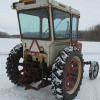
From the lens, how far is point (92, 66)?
4695 millimetres

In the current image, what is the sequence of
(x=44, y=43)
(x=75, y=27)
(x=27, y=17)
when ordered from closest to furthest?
(x=44, y=43) < (x=27, y=17) < (x=75, y=27)

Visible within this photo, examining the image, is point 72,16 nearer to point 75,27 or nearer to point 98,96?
point 75,27

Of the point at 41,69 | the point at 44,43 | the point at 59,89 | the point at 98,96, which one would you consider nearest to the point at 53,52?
the point at 44,43

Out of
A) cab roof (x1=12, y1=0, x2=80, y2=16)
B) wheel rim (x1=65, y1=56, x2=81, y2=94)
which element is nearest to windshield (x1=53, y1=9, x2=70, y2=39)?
cab roof (x1=12, y1=0, x2=80, y2=16)

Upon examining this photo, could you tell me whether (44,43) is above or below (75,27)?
below

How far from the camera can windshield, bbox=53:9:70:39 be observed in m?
2.89

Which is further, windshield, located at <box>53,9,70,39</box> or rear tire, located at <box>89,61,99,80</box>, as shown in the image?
rear tire, located at <box>89,61,99,80</box>

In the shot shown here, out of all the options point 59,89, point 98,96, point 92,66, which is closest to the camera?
point 59,89

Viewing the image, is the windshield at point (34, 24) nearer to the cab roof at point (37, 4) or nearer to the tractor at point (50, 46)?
the tractor at point (50, 46)

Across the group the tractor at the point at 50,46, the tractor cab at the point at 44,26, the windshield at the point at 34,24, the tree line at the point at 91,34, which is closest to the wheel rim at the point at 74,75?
the tractor at the point at 50,46

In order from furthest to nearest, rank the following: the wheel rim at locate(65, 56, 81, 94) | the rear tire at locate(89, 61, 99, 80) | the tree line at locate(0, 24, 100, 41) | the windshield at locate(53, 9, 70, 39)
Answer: the tree line at locate(0, 24, 100, 41) < the rear tire at locate(89, 61, 99, 80) < the wheel rim at locate(65, 56, 81, 94) < the windshield at locate(53, 9, 70, 39)

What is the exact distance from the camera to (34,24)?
3.18 m

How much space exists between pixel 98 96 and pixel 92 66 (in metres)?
1.48

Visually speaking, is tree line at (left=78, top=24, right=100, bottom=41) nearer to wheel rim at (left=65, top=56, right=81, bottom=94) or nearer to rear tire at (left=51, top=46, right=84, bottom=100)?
wheel rim at (left=65, top=56, right=81, bottom=94)
